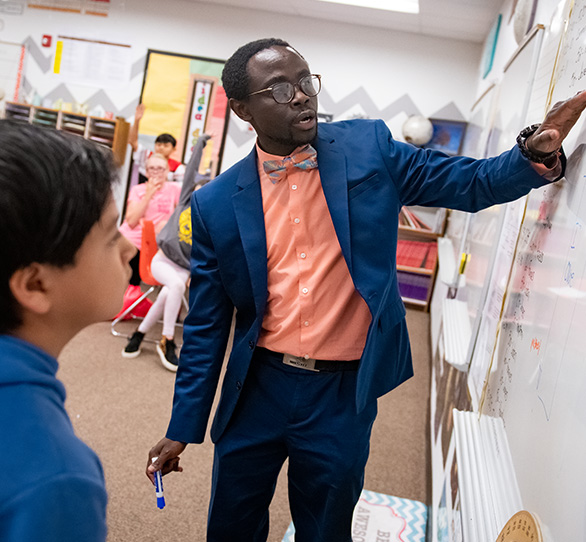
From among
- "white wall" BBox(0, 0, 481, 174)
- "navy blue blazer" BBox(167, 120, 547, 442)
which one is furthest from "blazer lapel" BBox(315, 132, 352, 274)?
"white wall" BBox(0, 0, 481, 174)

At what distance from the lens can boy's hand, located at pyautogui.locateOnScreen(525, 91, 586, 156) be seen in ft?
3.12

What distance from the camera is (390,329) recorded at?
1.39 m

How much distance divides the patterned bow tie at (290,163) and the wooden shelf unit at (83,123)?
17.0 feet

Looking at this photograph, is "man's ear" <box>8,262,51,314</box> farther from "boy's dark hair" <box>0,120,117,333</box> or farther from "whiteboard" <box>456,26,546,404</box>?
"whiteboard" <box>456,26,546,404</box>

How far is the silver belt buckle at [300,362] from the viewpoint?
1.42 m

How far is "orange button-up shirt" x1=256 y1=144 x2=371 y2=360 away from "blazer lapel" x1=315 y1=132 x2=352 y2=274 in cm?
5

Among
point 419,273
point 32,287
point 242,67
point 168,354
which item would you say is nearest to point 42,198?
point 32,287

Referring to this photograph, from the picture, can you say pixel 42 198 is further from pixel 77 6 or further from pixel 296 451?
pixel 77 6

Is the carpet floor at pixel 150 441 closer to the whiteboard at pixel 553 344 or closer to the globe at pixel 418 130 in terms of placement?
the whiteboard at pixel 553 344

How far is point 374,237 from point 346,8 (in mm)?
4895

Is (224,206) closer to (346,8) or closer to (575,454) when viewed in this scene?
(575,454)

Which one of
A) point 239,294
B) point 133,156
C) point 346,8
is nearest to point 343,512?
point 239,294

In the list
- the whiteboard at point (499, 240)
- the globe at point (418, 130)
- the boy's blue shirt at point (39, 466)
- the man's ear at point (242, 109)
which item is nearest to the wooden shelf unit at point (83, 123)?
the globe at point (418, 130)

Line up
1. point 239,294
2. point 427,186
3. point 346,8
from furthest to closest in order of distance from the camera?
point 346,8, point 239,294, point 427,186
